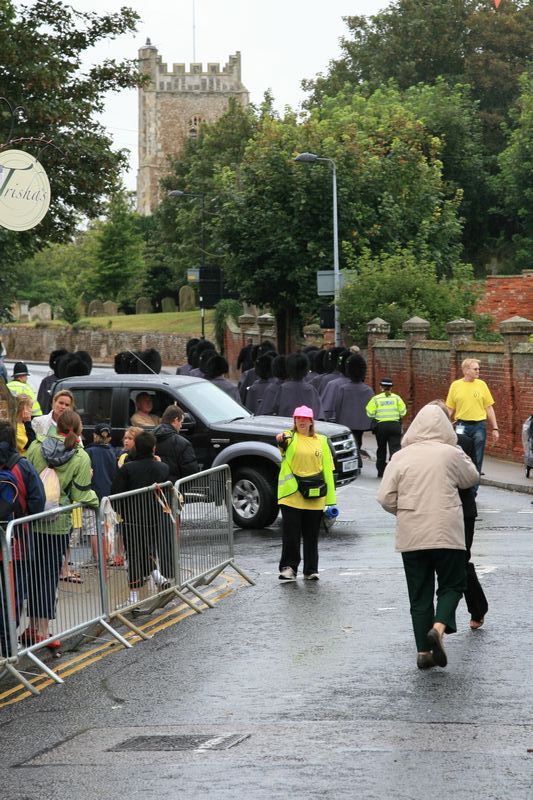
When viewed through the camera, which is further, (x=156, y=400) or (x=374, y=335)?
(x=374, y=335)

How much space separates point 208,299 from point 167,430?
37243 millimetres

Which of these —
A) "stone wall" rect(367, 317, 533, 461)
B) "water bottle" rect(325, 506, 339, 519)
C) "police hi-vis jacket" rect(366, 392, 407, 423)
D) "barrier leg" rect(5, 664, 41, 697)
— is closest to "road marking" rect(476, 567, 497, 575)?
"water bottle" rect(325, 506, 339, 519)

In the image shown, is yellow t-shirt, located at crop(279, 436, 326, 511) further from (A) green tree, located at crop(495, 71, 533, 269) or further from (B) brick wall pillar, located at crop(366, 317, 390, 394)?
(A) green tree, located at crop(495, 71, 533, 269)

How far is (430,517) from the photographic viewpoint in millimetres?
10016

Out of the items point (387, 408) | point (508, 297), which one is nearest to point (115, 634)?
point (387, 408)

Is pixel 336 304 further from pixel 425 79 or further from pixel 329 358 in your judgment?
pixel 425 79

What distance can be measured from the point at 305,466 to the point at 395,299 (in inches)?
1021

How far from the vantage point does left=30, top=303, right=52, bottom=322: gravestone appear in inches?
3979

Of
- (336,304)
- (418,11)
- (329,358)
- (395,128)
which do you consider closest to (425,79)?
(418,11)

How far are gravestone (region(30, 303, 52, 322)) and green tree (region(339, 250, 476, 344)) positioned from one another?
2508 inches

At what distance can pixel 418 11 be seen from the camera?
2968 inches

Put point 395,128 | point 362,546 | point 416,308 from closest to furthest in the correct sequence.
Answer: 1. point 362,546
2. point 416,308
3. point 395,128

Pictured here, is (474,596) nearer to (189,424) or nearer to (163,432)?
(163,432)

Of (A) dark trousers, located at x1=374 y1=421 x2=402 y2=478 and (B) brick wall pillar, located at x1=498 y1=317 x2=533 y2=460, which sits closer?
(A) dark trousers, located at x1=374 y1=421 x2=402 y2=478
